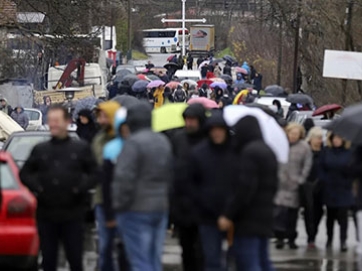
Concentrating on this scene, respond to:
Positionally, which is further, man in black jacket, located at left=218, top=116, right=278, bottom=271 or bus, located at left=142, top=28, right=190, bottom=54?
bus, located at left=142, top=28, right=190, bottom=54

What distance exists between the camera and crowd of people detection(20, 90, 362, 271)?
949 centimetres

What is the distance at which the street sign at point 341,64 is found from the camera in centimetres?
2798

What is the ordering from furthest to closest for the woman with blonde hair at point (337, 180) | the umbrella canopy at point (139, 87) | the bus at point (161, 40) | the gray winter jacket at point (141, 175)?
the bus at point (161, 40) < the umbrella canopy at point (139, 87) < the woman with blonde hair at point (337, 180) < the gray winter jacket at point (141, 175)

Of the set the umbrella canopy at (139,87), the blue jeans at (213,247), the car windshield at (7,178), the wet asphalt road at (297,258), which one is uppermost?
the car windshield at (7,178)

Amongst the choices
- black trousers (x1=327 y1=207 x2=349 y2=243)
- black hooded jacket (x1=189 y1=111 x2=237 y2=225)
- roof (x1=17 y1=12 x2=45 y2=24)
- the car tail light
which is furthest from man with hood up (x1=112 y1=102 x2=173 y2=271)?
roof (x1=17 y1=12 x2=45 y2=24)

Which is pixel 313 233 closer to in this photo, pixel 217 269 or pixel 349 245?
pixel 349 245

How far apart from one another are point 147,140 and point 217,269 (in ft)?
4.36

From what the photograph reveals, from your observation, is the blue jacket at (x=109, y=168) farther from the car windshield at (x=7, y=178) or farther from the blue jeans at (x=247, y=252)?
the blue jeans at (x=247, y=252)

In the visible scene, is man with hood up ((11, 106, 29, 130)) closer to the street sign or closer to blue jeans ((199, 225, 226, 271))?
the street sign

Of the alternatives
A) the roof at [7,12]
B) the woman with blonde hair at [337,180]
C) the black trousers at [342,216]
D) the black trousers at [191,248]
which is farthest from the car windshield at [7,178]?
the roof at [7,12]

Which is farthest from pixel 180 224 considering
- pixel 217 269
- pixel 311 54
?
pixel 311 54

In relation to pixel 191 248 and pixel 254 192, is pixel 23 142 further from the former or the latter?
pixel 254 192

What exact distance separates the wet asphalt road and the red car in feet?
7.27

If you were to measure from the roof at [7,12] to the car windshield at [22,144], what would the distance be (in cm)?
1490
